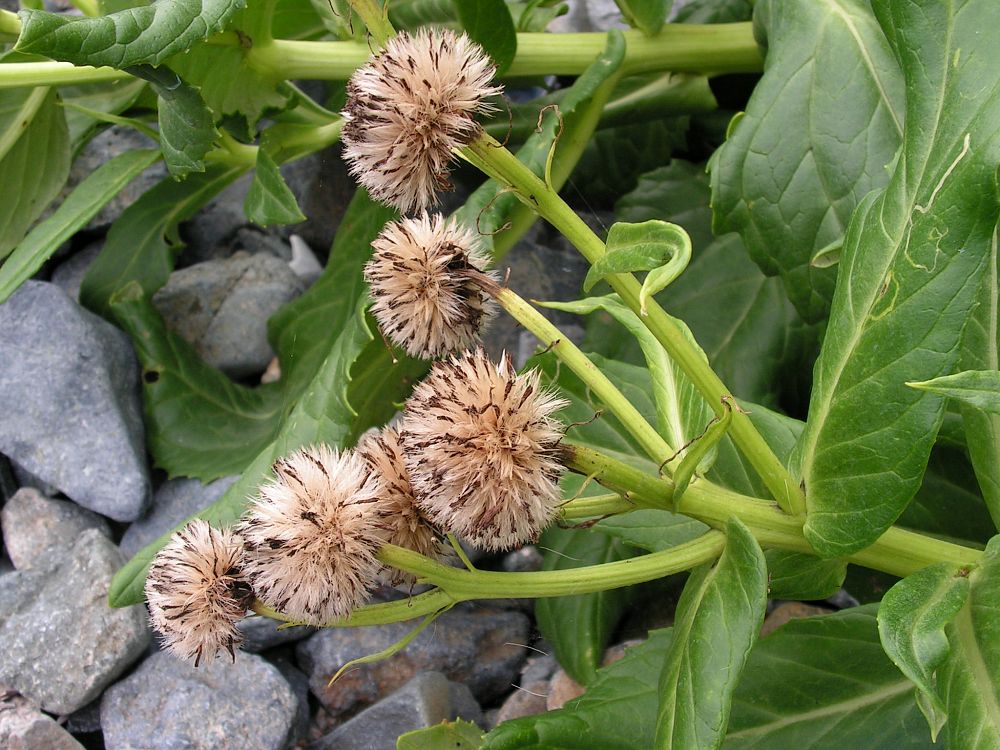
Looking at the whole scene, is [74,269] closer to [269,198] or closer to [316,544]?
[269,198]

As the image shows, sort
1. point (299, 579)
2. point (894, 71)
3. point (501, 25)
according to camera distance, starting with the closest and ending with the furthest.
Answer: point (299, 579) → point (894, 71) → point (501, 25)

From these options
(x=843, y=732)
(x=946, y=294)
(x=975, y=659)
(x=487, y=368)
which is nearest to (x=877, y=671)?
(x=843, y=732)

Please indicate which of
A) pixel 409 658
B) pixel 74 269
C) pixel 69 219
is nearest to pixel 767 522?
A: pixel 409 658

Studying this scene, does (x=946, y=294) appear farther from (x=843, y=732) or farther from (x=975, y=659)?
(x=843, y=732)

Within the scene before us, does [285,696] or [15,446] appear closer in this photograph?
[285,696]

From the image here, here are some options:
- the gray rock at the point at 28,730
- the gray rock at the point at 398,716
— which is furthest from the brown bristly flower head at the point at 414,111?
the gray rock at the point at 28,730

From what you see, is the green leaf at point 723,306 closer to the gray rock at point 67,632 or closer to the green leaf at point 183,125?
the green leaf at point 183,125
